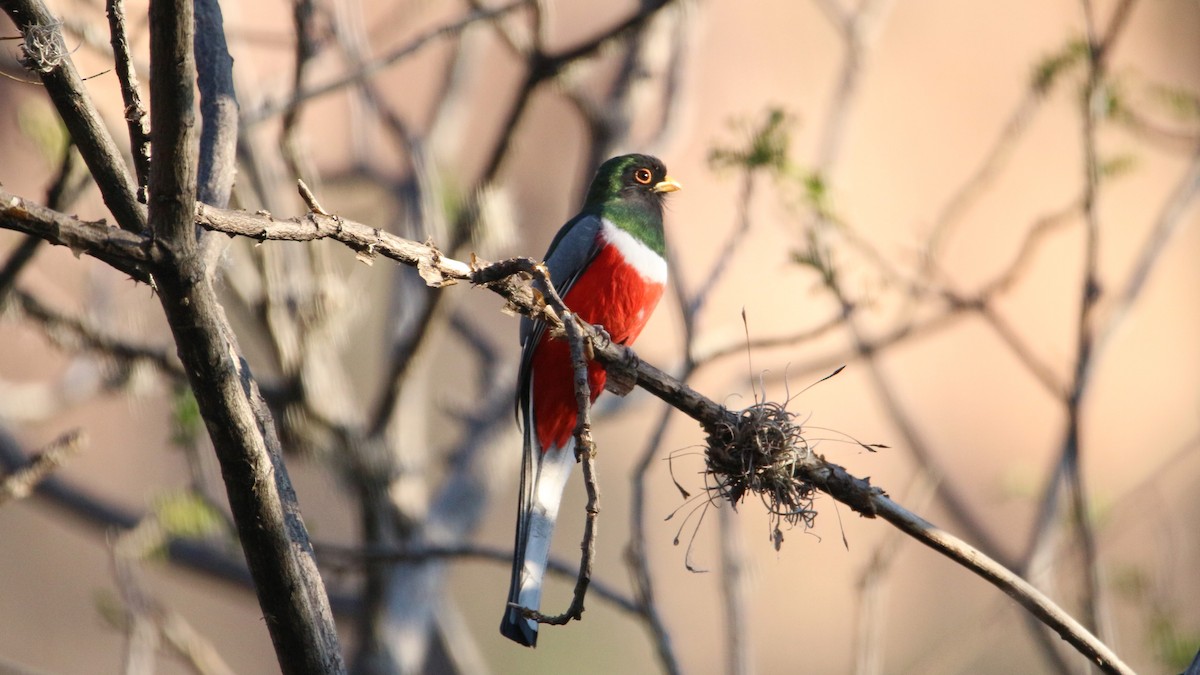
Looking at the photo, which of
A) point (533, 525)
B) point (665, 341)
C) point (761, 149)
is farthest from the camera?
point (665, 341)

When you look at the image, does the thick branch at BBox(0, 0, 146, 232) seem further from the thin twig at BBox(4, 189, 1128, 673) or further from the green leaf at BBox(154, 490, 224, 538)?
the green leaf at BBox(154, 490, 224, 538)

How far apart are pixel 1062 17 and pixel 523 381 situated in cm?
597

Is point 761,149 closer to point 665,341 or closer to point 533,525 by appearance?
point 533,525

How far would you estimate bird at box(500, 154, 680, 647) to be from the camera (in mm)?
3002

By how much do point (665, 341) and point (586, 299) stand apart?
168 inches

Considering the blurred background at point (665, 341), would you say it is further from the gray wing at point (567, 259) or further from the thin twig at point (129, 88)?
the thin twig at point (129, 88)

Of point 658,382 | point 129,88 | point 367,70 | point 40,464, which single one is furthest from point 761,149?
point 40,464

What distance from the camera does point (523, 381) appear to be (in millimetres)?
3453

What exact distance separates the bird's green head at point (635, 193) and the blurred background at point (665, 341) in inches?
6.4

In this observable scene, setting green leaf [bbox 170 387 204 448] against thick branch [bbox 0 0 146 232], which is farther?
green leaf [bbox 170 387 204 448]

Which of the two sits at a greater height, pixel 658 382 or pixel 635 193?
pixel 635 193

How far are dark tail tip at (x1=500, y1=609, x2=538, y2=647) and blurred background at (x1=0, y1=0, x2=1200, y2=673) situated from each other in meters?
0.47

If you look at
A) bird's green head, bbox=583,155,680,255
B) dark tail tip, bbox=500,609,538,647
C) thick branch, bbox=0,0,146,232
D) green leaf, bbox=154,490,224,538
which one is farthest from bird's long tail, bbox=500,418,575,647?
green leaf, bbox=154,490,224,538

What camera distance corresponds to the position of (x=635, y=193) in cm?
405
